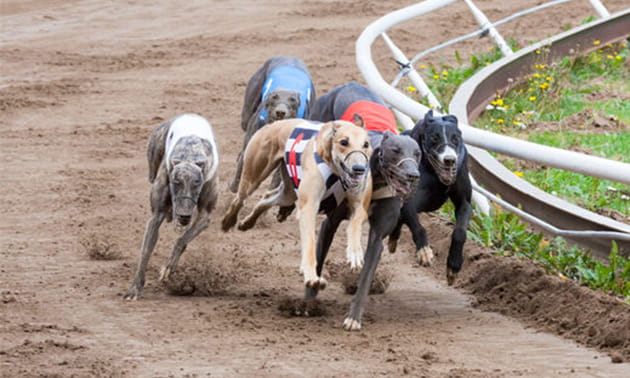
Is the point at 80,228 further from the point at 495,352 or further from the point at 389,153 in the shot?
the point at 495,352

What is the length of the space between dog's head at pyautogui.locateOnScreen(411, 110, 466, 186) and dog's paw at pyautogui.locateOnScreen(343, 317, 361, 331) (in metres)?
0.82

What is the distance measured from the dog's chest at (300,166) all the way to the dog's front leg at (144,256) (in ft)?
3.01

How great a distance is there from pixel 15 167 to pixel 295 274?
3.33m

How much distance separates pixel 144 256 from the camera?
630 cm

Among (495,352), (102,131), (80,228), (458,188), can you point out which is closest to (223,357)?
(495,352)

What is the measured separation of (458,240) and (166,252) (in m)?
2.17

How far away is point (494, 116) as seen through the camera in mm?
9148

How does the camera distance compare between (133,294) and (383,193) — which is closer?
(383,193)

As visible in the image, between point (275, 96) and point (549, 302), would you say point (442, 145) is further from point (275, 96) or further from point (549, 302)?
point (275, 96)

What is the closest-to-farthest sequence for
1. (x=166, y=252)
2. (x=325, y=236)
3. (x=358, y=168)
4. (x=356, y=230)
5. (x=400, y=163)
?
(x=358, y=168) → (x=400, y=163) → (x=356, y=230) → (x=325, y=236) → (x=166, y=252)

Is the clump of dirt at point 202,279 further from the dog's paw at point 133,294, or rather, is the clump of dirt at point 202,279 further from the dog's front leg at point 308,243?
the dog's front leg at point 308,243

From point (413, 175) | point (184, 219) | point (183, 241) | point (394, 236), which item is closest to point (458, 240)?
point (394, 236)

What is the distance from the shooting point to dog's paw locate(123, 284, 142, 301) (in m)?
6.11

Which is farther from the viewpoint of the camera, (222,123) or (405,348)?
(222,123)
